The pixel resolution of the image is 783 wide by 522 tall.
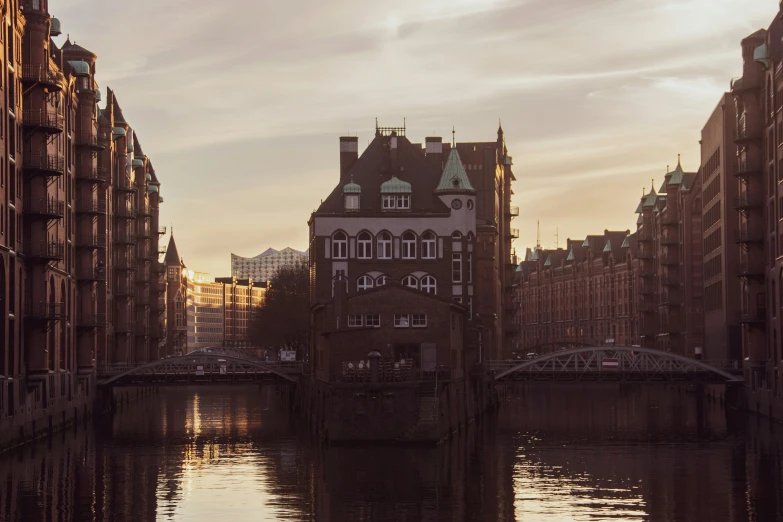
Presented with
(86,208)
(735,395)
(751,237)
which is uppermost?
(86,208)

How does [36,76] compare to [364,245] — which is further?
[364,245]

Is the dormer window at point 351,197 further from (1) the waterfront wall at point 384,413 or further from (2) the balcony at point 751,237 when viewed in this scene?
(1) the waterfront wall at point 384,413

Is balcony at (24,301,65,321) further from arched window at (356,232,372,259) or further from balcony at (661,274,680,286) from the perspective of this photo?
balcony at (661,274,680,286)

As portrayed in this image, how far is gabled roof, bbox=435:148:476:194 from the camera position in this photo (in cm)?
10506

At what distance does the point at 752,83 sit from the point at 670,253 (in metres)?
53.7

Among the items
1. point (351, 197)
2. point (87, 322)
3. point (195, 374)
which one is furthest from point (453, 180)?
point (87, 322)

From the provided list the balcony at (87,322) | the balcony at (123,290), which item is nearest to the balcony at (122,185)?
the balcony at (123,290)

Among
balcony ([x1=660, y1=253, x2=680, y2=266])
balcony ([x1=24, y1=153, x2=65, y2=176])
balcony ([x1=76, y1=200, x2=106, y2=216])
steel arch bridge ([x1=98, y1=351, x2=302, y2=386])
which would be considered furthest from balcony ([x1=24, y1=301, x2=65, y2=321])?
balcony ([x1=660, y1=253, x2=680, y2=266])

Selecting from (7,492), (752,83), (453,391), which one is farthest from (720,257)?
(7,492)

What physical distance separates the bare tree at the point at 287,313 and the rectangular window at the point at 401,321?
6892 cm

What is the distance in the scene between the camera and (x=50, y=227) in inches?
3226

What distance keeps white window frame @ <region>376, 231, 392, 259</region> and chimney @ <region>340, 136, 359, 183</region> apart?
35.0 feet

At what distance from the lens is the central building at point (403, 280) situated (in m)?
75.8

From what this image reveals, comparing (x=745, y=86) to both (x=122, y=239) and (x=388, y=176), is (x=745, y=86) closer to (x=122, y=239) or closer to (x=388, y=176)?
(x=388, y=176)
